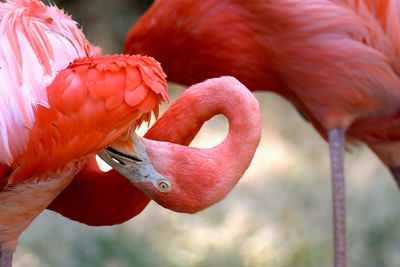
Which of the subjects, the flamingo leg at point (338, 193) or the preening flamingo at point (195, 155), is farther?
the flamingo leg at point (338, 193)

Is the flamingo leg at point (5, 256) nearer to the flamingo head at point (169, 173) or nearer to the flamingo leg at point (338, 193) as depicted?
the flamingo head at point (169, 173)

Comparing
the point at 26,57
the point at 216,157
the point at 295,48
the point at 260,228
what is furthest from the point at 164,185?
the point at 260,228

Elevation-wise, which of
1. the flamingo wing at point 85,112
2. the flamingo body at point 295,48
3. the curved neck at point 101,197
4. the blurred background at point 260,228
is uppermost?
the flamingo wing at point 85,112

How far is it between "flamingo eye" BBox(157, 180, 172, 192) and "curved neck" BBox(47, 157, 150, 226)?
0.24m

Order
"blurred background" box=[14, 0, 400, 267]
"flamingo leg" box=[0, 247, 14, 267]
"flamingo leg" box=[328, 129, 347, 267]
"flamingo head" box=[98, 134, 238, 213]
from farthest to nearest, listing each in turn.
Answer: "blurred background" box=[14, 0, 400, 267] < "flamingo leg" box=[328, 129, 347, 267] < "flamingo leg" box=[0, 247, 14, 267] < "flamingo head" box=[98, 134, 238, 213]

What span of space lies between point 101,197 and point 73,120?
50 cm

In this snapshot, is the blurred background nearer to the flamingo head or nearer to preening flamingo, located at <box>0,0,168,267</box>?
the flamingo head

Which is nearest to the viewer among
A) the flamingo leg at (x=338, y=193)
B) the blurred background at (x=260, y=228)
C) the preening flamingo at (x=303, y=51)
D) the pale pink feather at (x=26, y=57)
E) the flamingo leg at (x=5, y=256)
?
the pale pink feather at (x=26, y=57)

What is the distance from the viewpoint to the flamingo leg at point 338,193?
2.60 meters

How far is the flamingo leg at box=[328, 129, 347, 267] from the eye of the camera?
103 inches

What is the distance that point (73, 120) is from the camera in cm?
175

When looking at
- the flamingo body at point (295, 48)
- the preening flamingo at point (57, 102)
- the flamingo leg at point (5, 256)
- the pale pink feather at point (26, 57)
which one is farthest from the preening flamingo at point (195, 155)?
the flamingo body at point (295, 48)

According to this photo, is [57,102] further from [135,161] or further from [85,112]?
[135,161]

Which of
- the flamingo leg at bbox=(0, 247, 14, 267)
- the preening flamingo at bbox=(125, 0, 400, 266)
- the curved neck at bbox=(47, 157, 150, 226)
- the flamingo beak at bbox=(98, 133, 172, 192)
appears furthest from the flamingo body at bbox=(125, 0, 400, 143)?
the flamingo leg at bbox=(0, 247, 14, 267)
